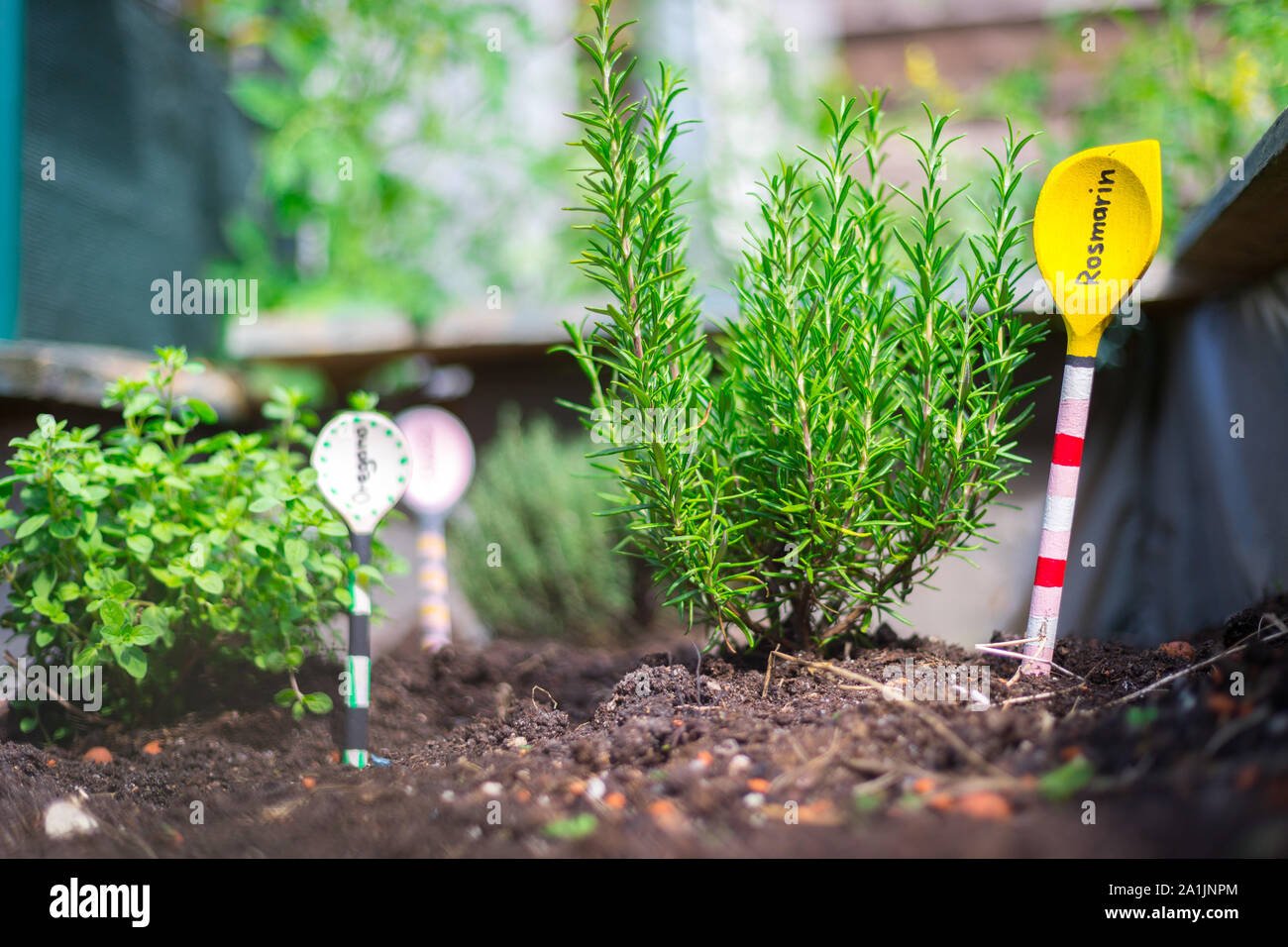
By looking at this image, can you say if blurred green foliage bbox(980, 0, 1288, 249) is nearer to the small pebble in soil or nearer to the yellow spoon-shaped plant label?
the yellow spoon-shaped plant label

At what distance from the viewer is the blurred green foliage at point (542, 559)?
2727 millimetres

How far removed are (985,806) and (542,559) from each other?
6.66ft

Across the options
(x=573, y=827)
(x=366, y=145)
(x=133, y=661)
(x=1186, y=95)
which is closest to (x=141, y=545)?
(x=133, y=661)

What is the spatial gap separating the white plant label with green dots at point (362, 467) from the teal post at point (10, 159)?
5.09 feet

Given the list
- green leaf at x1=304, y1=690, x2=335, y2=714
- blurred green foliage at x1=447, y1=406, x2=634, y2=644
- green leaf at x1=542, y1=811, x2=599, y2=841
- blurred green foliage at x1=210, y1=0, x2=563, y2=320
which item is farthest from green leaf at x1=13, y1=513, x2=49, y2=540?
blurred green foliage at x1=210, y1=0, x2=563, y2=320

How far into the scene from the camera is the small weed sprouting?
150 cm

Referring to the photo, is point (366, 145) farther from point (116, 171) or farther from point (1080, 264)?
point (1080, 264)

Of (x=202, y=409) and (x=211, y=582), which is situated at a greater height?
(x=202, y=409)

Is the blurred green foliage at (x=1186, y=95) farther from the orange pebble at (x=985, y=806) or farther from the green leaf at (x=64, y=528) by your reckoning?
the green leaf at (x=64, y=528)

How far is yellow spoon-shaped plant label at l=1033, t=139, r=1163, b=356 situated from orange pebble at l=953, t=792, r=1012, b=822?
32.1 inches


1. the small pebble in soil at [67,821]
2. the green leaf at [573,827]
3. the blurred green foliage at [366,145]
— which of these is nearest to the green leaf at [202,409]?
the small pebble in soil at [67,821]

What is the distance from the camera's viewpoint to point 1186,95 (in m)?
2.96
